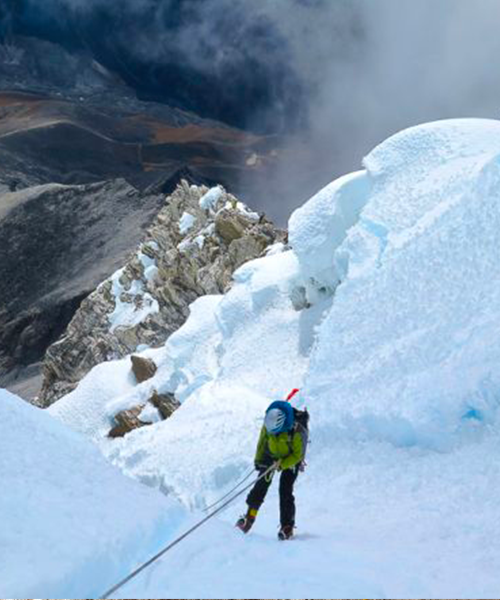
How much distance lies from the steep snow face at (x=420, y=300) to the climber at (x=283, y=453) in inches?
84.7

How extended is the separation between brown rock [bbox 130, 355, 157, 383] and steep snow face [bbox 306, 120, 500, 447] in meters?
7.47

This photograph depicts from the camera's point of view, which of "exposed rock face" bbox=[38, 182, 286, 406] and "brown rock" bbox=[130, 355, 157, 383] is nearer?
"brown rock" bbox=[130, 355, 157, 383]

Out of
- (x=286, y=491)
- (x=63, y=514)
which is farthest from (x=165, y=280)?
(x=63, y=514)

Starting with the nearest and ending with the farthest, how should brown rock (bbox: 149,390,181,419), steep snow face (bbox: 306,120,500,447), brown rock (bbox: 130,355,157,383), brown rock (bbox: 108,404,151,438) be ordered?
steep snow face (bbox: 306,120,500,447)
brown rock (bbox: 149,390,181,419)
brown rock (bbox: 108,404,151,438)
brown rock (bbox: 130,355,157,383)

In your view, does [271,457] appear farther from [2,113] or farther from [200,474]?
[2,113]

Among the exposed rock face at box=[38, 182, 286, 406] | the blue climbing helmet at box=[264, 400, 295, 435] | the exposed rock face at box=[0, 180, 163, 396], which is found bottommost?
the blue climbing helmet at box=[264, 400, 295, 435]

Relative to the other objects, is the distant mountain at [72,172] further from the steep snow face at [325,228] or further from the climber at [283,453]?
the climber at [283,453]

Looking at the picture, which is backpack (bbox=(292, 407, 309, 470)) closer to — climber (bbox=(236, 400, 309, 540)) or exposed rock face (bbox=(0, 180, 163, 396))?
climber (bbox=(236, 400, 309, 540))

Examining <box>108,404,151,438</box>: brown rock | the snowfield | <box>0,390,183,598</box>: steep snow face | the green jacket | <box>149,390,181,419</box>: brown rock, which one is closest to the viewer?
<box>0,390,183,598</box>: steep snow face

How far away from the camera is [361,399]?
356 inches

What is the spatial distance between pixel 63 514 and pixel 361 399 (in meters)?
4.33

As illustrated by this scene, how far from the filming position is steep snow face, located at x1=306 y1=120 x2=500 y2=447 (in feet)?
26.4

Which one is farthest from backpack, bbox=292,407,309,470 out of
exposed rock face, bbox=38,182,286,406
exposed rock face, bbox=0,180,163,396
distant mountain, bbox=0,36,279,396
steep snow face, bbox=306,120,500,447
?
exposed rock face, bbox=0,180,163,396

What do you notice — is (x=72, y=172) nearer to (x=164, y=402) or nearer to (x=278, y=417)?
(x=164, y=402)
